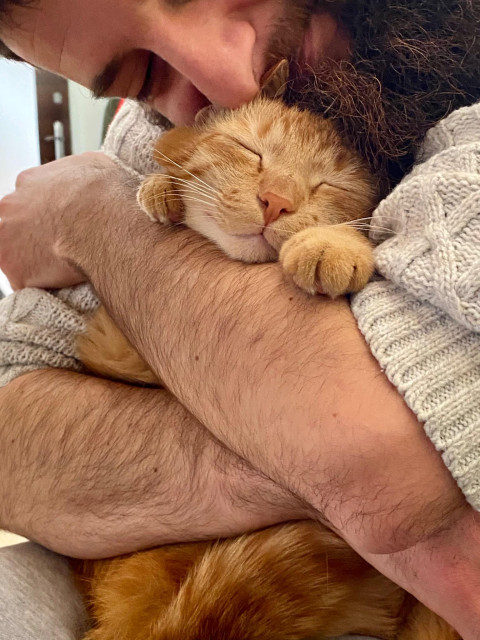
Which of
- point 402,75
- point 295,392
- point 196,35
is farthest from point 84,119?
point 295,392

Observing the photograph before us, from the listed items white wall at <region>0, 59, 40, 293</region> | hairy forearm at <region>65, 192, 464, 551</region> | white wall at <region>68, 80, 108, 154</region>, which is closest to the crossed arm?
hairy forearm at <region>65, 192, 464, 551</region>

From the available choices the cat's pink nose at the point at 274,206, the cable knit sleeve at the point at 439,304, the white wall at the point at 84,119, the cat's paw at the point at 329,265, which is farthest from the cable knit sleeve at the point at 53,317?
the white wall at the point at 84,119

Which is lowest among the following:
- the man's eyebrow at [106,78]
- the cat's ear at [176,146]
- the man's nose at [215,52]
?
the cat's ear at [176,146]

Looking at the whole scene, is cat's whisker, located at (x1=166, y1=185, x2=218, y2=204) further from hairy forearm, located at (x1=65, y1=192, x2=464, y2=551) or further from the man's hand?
the man's hand

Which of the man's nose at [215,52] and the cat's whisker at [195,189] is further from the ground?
the man's nose at [215,52]

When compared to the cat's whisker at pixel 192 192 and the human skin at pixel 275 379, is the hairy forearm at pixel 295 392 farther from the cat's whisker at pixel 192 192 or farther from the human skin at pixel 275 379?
the cat's whisker at pixel 192 192

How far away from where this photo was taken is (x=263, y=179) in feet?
3.40

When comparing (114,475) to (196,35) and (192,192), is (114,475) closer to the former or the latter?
(192,192)

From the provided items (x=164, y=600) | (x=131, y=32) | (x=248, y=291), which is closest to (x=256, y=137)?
(x=131, y=32)

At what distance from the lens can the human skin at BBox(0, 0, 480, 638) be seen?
679 millimetres

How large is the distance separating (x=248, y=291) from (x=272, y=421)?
22 centimetres

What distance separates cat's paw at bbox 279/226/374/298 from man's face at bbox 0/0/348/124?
1.37 feet

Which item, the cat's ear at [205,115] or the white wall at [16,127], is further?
the white wall at [16,127]

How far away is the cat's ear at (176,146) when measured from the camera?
1.18m
